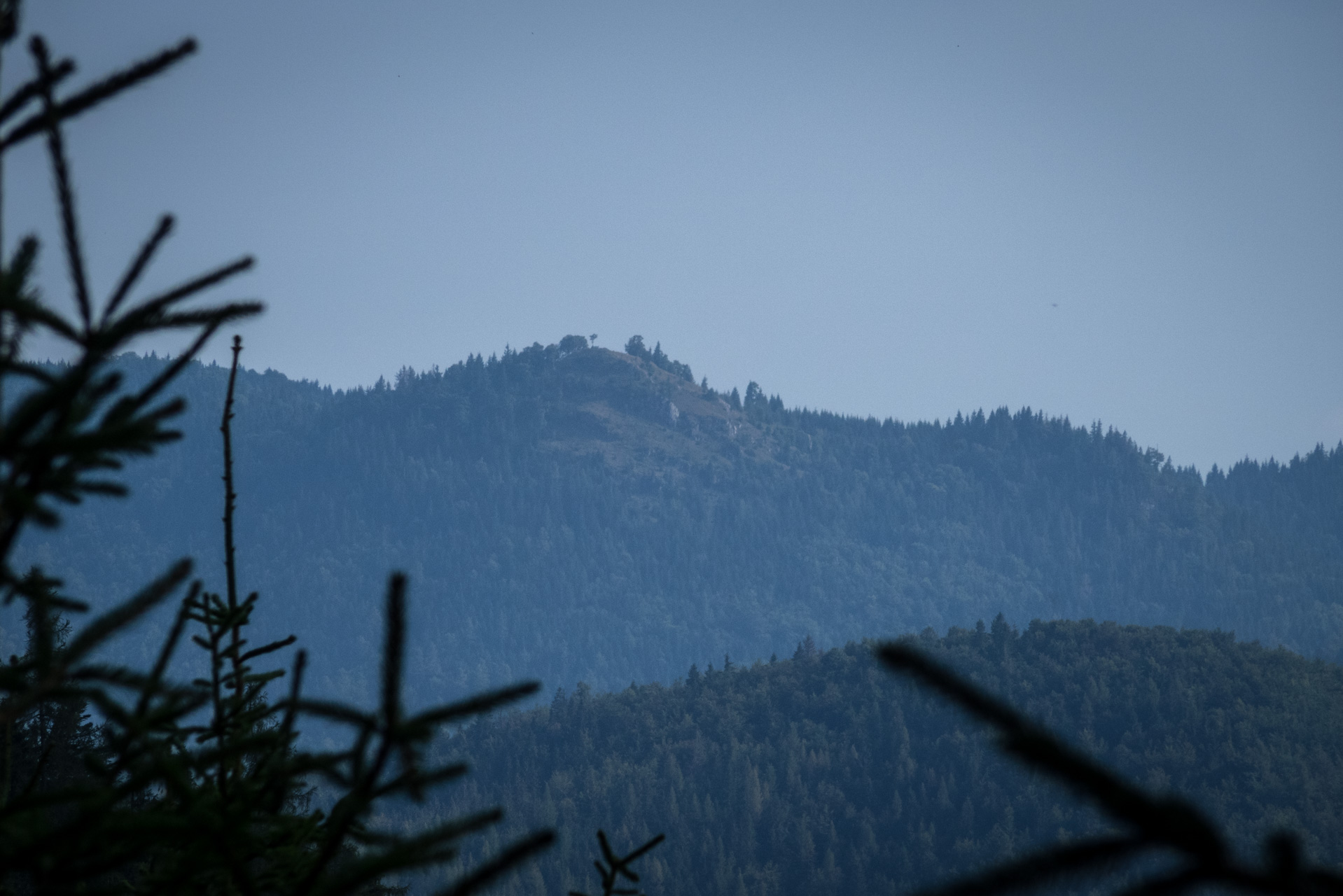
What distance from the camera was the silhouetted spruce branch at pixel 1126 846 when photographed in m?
1.72

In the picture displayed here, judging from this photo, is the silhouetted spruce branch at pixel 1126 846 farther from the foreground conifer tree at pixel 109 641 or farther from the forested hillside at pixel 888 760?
the forested hillside at pixel 888 760

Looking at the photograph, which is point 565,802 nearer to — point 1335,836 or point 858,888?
point 858,888

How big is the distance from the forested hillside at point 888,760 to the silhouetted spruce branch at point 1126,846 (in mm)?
147882

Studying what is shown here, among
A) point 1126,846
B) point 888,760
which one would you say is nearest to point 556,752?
point 888,760

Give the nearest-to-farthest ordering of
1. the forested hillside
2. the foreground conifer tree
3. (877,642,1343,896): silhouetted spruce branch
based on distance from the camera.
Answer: (877,642,1343,896): silhouetted spruce branch
the foreground conifer tree
the forested hillside

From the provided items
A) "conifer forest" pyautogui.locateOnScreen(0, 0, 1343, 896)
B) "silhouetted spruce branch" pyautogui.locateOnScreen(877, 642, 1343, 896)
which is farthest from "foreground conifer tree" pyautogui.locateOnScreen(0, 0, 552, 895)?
"silhouetted spruce branch" pyautogui.locateOnScreen(877, 642, 1343, 896)

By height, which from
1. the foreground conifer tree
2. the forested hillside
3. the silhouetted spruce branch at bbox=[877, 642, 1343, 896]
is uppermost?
the foreground conifer tree

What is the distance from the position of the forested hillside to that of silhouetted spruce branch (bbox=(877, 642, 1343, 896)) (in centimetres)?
14788

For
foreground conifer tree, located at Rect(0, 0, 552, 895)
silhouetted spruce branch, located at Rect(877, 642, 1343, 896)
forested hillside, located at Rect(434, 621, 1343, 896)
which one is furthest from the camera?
forested hillside, located at Rect(434, 621, 1343, 896)

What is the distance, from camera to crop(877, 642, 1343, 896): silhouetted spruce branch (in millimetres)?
1716

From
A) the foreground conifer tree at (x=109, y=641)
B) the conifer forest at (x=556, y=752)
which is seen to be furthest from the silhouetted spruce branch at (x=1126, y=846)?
the foreground conifer tree at (x=109, y=641)

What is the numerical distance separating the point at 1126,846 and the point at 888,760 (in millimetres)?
192152

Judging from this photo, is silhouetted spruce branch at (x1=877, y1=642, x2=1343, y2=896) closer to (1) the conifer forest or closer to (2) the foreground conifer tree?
(1) the conifer forest

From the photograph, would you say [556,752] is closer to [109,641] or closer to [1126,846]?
[109,641]
